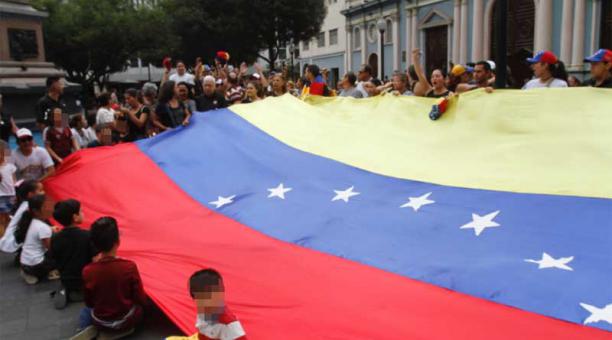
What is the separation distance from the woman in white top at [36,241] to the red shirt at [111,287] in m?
1.43

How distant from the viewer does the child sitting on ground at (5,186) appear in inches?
231

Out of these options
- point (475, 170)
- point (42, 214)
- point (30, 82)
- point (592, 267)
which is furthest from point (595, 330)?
point (30, 82)

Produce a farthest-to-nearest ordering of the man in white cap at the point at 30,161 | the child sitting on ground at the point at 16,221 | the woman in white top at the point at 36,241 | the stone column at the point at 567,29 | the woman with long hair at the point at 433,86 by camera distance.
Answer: the stone column at the point at 567,29 → the man in white cap at the point at 30,161 → the woman with long hair at the point at 433,86 → the child sitting on ground at the point at 16,221 → the woman in white top at the point at 36,241

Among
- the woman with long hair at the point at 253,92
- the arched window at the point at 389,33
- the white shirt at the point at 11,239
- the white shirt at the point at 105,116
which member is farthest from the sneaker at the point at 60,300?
the arched window at the point at 389,33

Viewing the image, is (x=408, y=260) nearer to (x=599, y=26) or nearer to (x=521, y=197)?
(x=521, y=197)

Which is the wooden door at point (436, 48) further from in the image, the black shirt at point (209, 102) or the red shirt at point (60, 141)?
the red shirt at point (60, 141)

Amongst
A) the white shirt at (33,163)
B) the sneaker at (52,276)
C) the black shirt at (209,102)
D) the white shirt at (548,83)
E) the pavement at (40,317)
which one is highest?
the white shirt at (548,83)

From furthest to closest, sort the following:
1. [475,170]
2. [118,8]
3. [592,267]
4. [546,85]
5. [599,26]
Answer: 1. [118,8]
2. [599,26]
3. [546,85]
4. [475,170]
5. [592,267]

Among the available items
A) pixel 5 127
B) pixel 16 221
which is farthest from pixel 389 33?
pixel 16 221

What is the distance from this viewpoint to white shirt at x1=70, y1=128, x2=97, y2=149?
7.55m

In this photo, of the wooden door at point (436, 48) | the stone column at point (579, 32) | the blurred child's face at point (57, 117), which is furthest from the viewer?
the wooden door at point (436, 48)

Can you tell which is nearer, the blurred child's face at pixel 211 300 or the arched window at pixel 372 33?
the blurred child's face at pixel 211 300

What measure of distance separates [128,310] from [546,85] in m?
4.67

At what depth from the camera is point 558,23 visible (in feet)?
68.5
